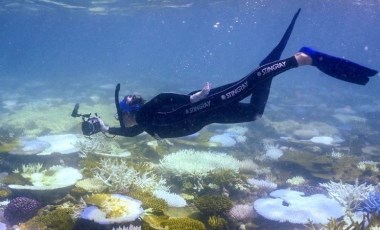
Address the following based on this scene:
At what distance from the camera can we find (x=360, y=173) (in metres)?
10.8

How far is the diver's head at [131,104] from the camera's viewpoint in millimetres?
6789

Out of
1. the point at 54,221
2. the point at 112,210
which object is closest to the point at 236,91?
the point at 112,210

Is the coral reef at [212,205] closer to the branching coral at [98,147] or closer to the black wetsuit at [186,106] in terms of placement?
the black wetsuit at [186,106]

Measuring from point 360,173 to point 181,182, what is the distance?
251 inches

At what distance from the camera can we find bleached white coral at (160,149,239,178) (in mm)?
8289

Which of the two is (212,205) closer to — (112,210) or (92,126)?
(112,210)

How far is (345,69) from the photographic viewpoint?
5.98 m

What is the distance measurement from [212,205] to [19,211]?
387 centimetres

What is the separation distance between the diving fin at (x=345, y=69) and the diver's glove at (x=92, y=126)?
4472 mm

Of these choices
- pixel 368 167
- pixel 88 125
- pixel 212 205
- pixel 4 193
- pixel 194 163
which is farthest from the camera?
pixel 368 167

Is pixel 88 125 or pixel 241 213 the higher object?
pixel 88 125

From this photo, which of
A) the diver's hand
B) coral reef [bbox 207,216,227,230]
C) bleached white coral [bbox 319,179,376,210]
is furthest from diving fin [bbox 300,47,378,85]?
the diver's hand

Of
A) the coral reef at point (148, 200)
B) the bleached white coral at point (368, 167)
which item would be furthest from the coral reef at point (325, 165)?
the coral reef at point (148, 200)

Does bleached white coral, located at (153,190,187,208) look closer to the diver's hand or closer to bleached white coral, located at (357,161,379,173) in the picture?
the diver's hand
